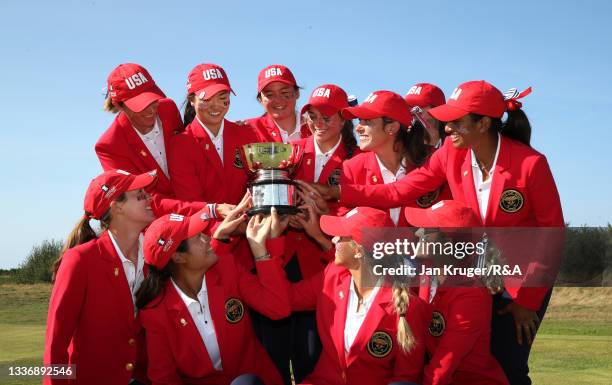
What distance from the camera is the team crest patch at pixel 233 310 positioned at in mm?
5324

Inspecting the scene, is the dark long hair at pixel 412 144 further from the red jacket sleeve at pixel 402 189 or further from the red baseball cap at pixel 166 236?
the red baseball cap at pixel 166 236

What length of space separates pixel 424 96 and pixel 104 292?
12.5ft

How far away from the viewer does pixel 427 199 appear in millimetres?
6441

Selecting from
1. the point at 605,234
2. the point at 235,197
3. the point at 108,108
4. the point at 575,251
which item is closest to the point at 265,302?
the point at 235,197

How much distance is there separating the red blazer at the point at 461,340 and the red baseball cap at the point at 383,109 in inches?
70.5

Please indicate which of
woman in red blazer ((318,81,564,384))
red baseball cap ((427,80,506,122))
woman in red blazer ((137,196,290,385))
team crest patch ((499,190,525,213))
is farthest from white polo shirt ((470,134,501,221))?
woman in red blazer ((137,196,290,385))

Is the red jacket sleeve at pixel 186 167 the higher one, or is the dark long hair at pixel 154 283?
the red jacket sleeve at pixel 186 167

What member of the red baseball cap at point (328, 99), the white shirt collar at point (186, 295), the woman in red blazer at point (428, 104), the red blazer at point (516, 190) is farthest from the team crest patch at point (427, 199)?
the white shirt collar at point (186, 295)

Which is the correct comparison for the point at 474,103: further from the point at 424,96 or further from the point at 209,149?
the point at 209,149

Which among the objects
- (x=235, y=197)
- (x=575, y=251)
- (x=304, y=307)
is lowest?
(x=575, y=251)

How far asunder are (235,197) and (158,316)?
6.02ft

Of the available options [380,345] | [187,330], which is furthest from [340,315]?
[187,330]

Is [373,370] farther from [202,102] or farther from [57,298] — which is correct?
[202,102]

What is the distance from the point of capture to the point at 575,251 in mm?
34000
